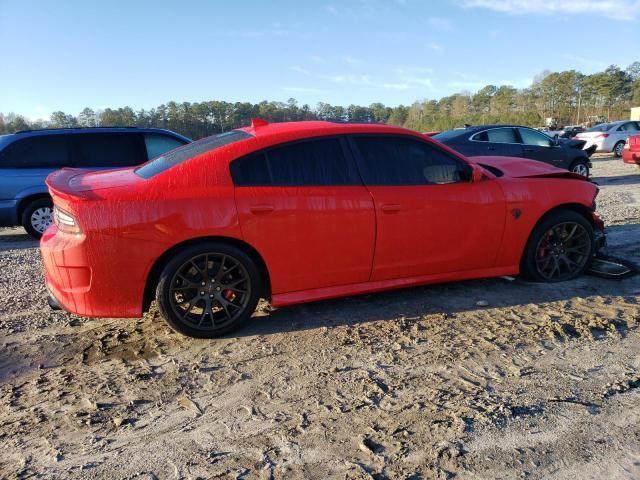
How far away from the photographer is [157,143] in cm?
820

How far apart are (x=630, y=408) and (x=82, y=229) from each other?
3572 mm

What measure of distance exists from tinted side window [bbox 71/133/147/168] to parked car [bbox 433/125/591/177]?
6461 mm

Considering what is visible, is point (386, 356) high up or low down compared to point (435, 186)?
down

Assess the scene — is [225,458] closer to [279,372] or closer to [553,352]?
[279,372]

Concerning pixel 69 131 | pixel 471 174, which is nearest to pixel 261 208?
pixel 471 174

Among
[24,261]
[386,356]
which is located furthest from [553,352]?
[24,261]

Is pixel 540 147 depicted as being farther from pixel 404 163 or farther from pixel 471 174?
pixel 404 163

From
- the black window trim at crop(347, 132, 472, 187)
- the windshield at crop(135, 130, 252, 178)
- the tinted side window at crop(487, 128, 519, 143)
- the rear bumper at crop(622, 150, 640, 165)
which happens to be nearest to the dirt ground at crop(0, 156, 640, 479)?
the black window trim at crop(347, 132, 472, 187)

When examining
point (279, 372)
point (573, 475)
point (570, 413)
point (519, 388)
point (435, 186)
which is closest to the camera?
point (573, 475)

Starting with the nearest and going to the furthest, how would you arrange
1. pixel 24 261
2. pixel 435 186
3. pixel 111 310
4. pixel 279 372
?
pixel 279 372 < pixel 111 310 < pixel 435 186 < pixel 24 261

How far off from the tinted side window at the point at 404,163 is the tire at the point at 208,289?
4.18 ft

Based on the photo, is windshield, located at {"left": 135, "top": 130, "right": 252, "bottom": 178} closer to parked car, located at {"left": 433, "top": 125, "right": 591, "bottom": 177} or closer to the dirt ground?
the dirt ground

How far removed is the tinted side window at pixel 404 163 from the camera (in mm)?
4172

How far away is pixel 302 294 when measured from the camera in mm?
3977
